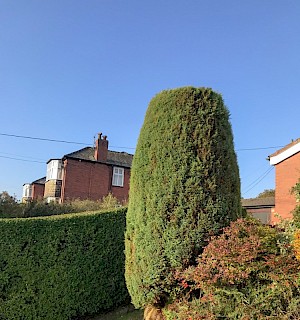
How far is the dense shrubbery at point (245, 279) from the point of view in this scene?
11.0 ft

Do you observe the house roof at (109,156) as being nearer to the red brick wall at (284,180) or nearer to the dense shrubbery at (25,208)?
the red brick wall at (284,180)

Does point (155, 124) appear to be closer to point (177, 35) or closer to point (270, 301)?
point (270, 301)

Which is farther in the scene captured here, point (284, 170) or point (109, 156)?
point (109, 156)

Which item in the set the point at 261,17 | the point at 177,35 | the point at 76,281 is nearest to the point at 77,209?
the point at 76,281

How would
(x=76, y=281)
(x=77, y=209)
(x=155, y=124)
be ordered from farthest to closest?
(x=77, y=209) → (x=76, y=281) → (x=155, y=124)

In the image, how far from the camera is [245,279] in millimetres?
3521

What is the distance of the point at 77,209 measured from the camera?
10.7 metres

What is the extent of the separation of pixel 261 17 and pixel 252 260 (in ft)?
18.7

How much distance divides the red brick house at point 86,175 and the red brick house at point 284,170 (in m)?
13.1

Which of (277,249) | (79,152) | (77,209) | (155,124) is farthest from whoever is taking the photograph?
(79,152)

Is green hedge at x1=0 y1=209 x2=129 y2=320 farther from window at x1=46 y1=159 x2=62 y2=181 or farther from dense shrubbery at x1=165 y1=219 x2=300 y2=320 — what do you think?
window at x1=46 y1=159 x2=62 y2=181

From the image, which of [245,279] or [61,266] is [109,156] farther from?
[245,279]

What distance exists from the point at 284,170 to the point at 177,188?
48.5 ft

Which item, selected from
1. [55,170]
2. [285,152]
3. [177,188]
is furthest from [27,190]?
[177,188]
